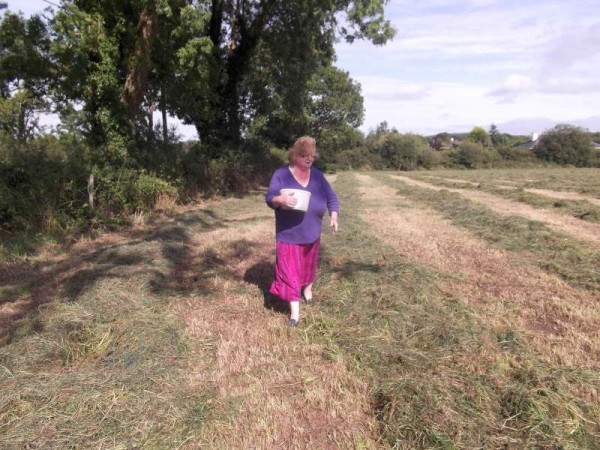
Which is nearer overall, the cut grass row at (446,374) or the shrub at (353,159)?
the cut grass row at (446,374)

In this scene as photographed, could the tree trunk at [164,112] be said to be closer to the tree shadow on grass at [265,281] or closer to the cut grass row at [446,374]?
the tree shadow on grass at [265,281]

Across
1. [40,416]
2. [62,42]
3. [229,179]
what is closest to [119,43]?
[62,42]

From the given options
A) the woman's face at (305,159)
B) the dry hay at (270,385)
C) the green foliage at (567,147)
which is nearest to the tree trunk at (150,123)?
the dry hay at (270,385)

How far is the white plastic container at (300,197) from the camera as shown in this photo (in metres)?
3.84

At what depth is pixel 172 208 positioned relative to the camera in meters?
12.3

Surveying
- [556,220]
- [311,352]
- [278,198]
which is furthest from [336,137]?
[311,352]

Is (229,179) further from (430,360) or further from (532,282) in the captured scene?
(430,360)

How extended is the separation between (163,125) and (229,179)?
12.7 ft

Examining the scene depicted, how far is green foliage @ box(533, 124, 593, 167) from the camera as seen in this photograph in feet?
187

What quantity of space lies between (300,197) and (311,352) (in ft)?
4.63

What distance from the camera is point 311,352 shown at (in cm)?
355

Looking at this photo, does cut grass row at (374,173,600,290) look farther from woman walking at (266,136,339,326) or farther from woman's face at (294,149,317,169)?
woman's face at (294,149,317,169)

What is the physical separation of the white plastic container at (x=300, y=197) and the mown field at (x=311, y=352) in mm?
1164

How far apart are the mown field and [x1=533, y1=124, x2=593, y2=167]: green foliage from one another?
60.8m
